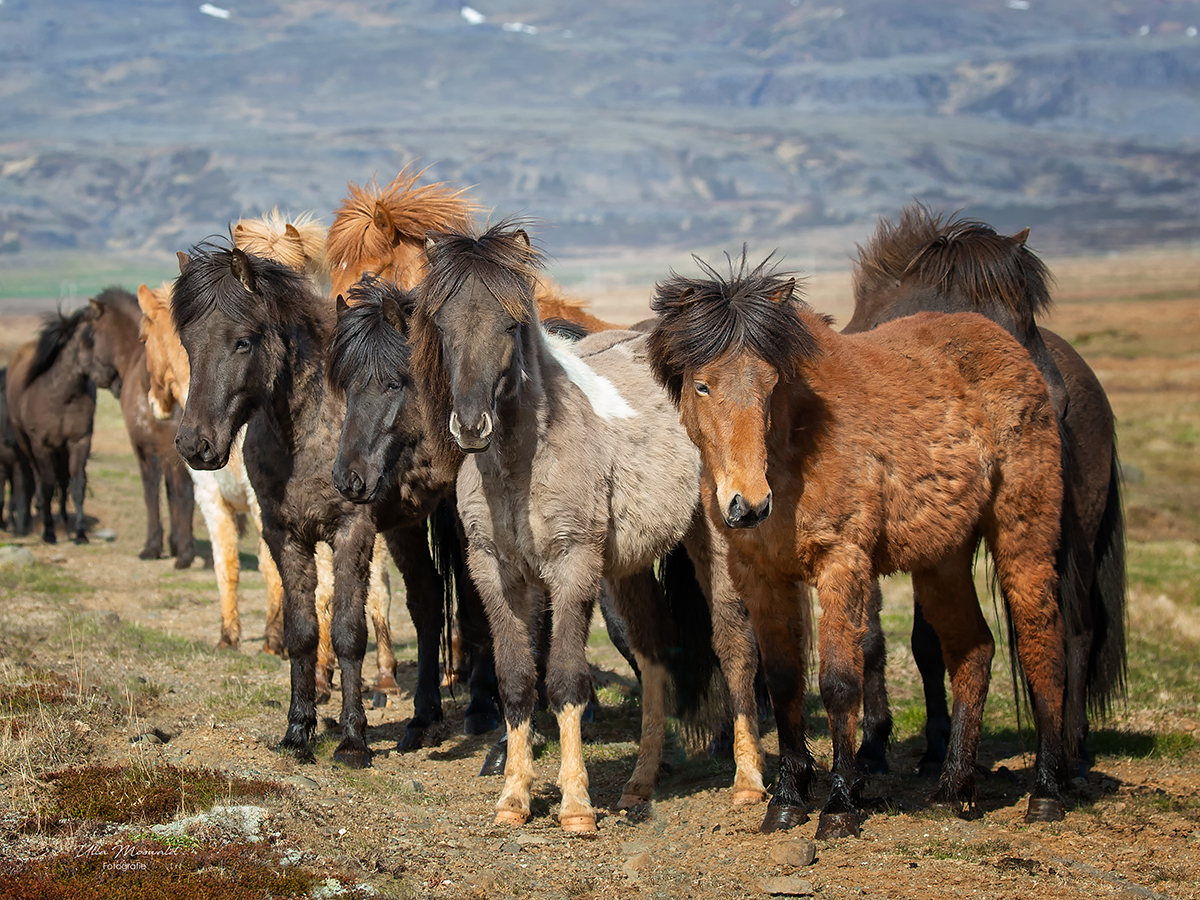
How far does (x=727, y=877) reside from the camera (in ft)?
18.0

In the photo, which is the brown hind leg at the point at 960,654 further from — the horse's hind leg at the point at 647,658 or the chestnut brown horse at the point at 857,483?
the horse's hind leg at the point at 647,658

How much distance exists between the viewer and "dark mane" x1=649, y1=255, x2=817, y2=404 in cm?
576

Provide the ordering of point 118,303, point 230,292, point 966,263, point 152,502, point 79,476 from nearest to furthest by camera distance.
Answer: point 230,292 < point 966,263 < point 152,502 < point 118,303 < point 79,476

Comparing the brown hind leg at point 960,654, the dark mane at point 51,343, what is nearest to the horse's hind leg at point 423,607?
the brown hind leg at point 960,654

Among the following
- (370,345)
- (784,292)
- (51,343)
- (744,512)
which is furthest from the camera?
(51,343)

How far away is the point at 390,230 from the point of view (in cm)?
888

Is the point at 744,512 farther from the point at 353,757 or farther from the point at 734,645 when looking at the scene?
the point at 353,757

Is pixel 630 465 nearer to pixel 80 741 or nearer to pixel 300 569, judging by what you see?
pixel 300 569

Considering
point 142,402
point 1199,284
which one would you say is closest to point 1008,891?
point 142,402

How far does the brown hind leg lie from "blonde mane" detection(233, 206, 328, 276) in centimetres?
522

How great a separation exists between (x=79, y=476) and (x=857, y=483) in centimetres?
1579

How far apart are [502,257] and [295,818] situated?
9.65ft

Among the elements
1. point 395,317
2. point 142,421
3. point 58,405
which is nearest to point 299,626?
point 395,317

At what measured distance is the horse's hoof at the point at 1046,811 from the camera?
20.5 feet
